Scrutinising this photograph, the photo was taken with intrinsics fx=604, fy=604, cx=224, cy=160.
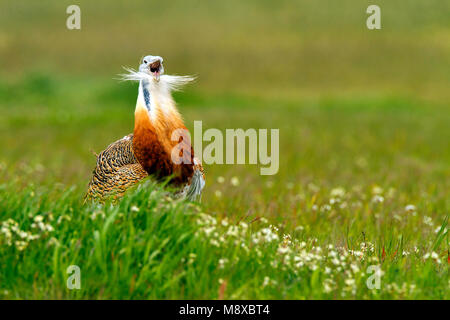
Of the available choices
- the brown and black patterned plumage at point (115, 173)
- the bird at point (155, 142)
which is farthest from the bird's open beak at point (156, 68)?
the brown and black patterned plumage at point (115, 173)

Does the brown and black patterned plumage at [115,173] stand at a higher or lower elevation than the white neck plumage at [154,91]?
lower

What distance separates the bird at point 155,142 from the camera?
498cm

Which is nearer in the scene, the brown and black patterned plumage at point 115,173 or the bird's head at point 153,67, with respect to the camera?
the bird's head at point 153,67

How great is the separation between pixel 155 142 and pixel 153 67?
62cm

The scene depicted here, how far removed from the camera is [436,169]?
12148 millimetres

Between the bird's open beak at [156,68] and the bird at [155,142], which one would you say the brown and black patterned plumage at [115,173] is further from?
the bird's open beak at [156,68]

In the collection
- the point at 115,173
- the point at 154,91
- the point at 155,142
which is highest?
the point at 154,91

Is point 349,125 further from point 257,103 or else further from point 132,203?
point 132,203

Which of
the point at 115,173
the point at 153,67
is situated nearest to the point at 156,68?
the point at 153,67

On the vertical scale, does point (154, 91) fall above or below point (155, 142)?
above

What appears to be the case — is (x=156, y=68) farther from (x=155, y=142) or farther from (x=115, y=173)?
(x=115, y=173)

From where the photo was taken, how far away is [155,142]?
5.00m

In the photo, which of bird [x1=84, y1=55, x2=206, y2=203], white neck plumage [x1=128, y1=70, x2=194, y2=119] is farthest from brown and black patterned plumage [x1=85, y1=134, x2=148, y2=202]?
white neck plumage [x1=128, y1=70, x2=194, y2=119]

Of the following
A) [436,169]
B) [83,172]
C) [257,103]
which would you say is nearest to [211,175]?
[83,172]
